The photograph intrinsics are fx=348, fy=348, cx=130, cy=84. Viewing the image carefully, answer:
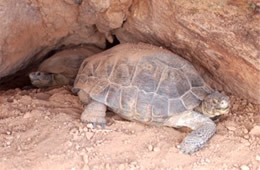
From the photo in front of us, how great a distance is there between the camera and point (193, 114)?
9.64 ft

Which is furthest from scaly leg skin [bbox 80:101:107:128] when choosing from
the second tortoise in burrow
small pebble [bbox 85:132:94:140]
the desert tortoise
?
the desert tortoise

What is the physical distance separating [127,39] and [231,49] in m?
1.34

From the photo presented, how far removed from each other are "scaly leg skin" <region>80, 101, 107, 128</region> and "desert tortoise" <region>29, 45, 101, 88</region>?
118 centimetres

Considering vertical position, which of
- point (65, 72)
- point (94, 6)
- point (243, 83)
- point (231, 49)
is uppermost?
point (94, 6)

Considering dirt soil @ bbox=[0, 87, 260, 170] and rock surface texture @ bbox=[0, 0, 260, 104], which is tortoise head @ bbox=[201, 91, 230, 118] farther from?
rock surface texture @ bbox=[0, 0, 260, 104]

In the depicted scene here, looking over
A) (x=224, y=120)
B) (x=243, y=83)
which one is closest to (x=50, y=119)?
(x=224, y=120)

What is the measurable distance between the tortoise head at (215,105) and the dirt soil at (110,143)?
137 millimetres

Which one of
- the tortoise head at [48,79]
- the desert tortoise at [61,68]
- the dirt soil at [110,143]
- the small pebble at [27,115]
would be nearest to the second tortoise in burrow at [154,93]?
the dirt soil at [110,143]

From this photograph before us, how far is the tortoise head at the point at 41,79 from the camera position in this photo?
13.5 ft

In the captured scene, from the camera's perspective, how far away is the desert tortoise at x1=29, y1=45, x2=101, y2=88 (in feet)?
13.4

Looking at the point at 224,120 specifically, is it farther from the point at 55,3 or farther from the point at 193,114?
the point at 55,3

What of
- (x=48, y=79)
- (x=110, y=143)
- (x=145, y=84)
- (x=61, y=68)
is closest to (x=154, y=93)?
(x=145, y=84)

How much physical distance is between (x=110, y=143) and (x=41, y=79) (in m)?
Answer: 1.81

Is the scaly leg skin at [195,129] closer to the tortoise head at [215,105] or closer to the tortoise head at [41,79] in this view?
the tortoise head at [215,105]
